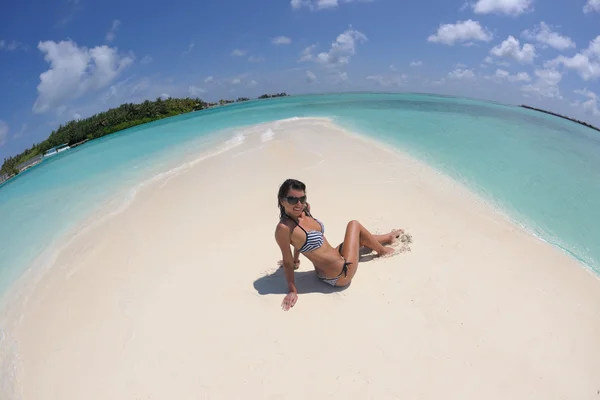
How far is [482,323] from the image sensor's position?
2.88 metres

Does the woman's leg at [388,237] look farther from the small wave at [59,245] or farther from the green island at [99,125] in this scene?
the green island at [99,125]

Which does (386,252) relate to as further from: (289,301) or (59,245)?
(59,245)

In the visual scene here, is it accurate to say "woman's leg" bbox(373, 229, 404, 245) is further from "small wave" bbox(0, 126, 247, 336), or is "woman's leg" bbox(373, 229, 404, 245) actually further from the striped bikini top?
"small wave" bbox(0, 126, 247, 336)

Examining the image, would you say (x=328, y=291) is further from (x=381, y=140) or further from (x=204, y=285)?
(x=381, y=140)

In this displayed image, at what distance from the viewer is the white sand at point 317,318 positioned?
2527 millimetres

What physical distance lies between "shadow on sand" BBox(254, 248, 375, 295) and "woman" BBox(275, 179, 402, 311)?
91 mm

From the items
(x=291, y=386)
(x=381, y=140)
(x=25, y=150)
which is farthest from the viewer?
(x=25, y=150)

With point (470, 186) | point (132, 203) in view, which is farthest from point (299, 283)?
point (132, 203)

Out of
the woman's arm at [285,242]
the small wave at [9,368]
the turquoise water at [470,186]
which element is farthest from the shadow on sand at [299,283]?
the turquoise water at [470,186]

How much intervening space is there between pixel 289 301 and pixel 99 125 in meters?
39.7

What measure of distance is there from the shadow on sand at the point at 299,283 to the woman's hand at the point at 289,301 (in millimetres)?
173

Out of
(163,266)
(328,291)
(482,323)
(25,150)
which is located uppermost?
(25,150)

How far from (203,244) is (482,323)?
358 cm

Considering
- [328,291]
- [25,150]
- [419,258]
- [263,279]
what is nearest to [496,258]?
[419,258]
